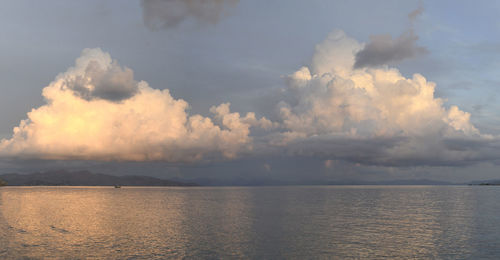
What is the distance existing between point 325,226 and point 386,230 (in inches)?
577

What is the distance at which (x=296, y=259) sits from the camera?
53781mm

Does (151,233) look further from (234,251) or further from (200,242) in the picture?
(234,251)

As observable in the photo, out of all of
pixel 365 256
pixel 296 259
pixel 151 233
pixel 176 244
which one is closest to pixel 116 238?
pixel 151 233

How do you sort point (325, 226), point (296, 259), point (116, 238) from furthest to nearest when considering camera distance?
point (325, 226) → point (116, 238) → point (296, 259)

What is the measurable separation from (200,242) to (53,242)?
29.0m

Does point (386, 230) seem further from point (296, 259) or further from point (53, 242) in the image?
point (53, 242)

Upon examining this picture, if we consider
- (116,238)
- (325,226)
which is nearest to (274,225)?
(325,226)

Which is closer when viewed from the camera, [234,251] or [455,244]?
[234,251]

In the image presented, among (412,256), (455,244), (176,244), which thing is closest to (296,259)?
(412,256)

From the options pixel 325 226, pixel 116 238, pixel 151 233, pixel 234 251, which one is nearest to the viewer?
pixel 234 251

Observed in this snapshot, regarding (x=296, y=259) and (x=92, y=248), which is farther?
(x=92, y=248)

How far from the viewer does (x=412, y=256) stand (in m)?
56.0

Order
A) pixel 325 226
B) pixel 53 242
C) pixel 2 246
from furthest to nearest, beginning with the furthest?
pixel 325 226 → pixel 53 242 → pixel 2 246

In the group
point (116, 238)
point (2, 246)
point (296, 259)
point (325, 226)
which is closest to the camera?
point (296, 259)
